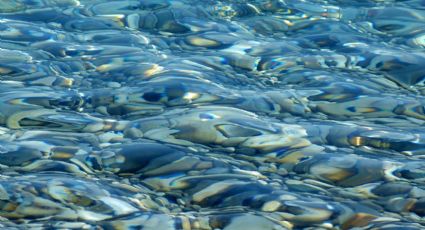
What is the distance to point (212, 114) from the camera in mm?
3762

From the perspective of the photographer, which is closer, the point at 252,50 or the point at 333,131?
the point at 333,131

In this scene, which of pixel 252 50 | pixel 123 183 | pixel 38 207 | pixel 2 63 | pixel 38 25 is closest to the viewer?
pixel 38 207

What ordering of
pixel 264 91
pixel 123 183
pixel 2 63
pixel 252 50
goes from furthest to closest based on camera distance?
1. pixel 252 50
2. pixel 2 63
3. pixel 264 91
4. pixel 123 183

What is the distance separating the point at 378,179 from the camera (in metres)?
3.21

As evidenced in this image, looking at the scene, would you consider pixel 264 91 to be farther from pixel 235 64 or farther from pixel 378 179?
pixel 378 179

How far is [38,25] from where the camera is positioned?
198 inches

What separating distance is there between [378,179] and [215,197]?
0.63 meters

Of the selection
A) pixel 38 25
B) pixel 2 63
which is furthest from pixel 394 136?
pixel 38 25

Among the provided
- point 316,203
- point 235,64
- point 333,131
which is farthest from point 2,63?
point 316,203

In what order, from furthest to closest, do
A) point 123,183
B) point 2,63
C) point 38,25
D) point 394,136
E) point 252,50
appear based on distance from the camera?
point 38,25, point 252,50, point 2,63, point 394,136, point 123,183

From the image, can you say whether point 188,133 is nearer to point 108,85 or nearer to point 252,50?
point 108,85

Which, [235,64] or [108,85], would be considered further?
[235,64]

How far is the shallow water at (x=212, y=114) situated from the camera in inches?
118

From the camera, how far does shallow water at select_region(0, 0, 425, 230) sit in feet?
9.80
